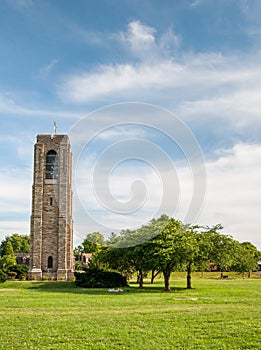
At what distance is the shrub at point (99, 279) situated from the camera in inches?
1543

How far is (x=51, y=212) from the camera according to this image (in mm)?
50312

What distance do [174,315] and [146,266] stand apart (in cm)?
1980

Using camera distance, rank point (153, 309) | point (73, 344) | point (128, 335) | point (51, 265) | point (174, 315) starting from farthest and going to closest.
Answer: point (51, 265), point (153, 309), point (174, 315), point (128, 335), point (73, 344)

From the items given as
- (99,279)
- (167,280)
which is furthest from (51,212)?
(167,280)

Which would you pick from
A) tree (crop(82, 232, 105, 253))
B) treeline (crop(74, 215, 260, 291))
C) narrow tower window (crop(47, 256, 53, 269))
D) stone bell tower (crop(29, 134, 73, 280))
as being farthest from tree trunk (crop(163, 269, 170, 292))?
tree (crop(82, 232, 105, 253))

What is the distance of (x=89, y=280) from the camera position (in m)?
39.8

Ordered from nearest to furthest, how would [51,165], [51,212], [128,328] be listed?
[128,328] → [51,212] → [51,165]

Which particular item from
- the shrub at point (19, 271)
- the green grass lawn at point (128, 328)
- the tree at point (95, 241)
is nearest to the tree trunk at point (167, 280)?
the green grass lawn at point (128, 328)

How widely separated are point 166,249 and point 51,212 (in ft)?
69.7

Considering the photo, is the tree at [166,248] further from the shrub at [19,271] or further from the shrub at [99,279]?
the shrub at [19,271]

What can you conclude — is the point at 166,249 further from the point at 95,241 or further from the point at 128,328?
the point at 95,241

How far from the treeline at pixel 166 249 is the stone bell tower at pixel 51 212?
6861 millimetres

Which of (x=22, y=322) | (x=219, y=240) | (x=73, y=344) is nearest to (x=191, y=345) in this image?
(x=73, y=344)

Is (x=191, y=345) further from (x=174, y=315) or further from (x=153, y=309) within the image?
(x=153, y=309)
